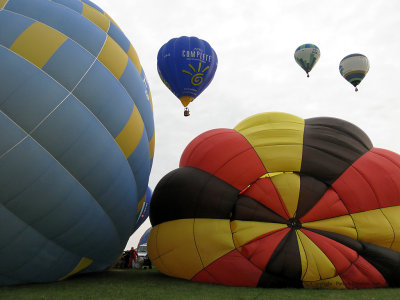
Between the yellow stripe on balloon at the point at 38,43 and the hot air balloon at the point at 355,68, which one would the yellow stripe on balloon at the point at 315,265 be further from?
the hot air balloon at the point at 355,68

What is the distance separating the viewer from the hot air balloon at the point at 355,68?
1697cm

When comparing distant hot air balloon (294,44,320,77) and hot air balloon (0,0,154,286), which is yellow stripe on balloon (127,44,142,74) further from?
distant hot air balloon (294,44,320,77)

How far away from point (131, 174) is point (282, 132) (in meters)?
2.74

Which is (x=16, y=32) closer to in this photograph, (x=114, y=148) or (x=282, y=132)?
(x=114, y=148)

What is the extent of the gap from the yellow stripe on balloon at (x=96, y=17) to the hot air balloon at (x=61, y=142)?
4cm

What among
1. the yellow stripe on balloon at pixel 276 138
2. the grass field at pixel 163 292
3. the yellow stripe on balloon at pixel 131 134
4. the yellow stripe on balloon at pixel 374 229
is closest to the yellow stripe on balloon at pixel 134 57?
the yellow stripe on balloon at pixel 131 134

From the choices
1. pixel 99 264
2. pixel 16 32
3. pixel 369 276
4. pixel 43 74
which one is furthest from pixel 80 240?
pixel 369 276

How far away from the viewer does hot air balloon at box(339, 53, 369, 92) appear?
55.7 feet

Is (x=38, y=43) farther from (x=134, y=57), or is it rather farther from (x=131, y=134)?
(x=134, y=57)

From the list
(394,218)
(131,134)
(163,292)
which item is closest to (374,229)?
(394,218)

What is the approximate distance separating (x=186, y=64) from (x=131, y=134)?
265 inches

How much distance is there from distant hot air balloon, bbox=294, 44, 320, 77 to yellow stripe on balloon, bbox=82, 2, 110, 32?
13.6 m

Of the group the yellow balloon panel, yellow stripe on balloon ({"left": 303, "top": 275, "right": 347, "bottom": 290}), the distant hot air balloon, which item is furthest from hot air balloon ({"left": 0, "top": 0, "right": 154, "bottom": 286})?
the distant hot air balloon

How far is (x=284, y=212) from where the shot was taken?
17.7 ft
